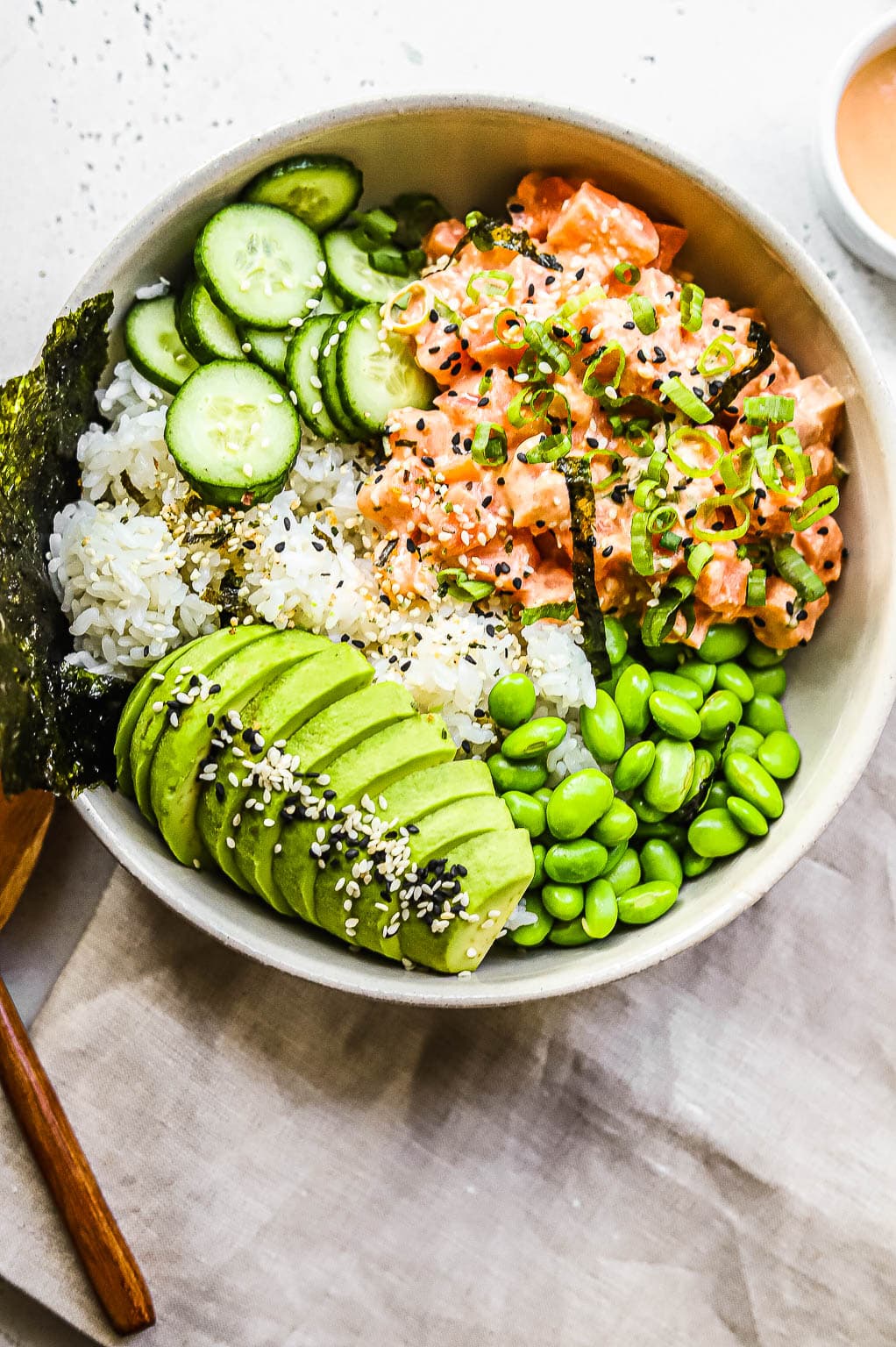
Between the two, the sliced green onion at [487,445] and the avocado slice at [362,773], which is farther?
the sliced green onion at [487,445]

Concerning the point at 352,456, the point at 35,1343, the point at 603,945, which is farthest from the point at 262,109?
the point at 35,1343

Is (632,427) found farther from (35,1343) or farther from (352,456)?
(35,1343)

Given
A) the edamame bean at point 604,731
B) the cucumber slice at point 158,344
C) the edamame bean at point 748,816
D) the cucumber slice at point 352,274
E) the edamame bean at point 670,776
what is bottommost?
the edamame bean at point 748,816

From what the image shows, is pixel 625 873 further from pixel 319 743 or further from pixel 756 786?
pixel 319 743

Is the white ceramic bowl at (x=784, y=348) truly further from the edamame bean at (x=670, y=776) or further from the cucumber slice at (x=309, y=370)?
the cucumber slice at (x=309, y=370)

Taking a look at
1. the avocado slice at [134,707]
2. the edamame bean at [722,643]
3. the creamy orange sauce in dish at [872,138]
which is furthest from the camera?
the creamy orange sauce in dish at [872,138]

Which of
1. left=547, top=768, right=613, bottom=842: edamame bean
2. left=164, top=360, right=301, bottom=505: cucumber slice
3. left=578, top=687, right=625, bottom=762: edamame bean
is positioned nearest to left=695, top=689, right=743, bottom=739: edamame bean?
left=578, top=687, right=625, bottom=762: edamame bean

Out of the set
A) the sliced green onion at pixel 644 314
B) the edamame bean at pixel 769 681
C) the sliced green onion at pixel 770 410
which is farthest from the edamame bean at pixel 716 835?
the sliced green onion at pixel 644 314
